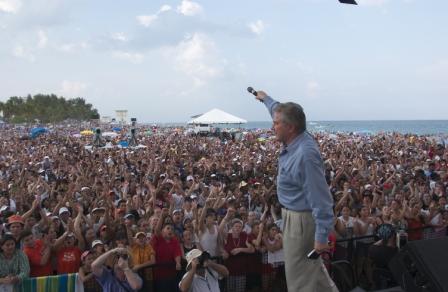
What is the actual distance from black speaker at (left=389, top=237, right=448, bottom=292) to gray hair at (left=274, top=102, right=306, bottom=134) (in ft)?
4.89

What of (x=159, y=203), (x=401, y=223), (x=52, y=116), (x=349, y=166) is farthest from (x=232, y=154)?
(x=52, y=116)

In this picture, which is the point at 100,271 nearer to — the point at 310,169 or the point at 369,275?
the point at 310,169

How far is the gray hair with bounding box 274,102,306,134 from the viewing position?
3.09m

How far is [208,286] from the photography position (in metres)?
5.05

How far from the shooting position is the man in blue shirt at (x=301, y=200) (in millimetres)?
2926

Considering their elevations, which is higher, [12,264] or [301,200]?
[301,200]

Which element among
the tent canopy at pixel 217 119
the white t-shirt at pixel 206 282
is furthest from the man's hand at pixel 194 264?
the tent canopy at pixel 217 119

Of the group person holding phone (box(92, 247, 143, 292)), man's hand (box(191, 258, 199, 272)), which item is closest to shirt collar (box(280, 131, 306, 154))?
man's hand (box(191, 258, 199, 272))

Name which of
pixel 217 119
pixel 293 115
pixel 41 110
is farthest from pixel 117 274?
pixel 41 110

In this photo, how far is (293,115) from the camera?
3096 mm

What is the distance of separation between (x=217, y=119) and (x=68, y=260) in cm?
2205

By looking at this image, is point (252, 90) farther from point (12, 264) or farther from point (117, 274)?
point (12, 264)

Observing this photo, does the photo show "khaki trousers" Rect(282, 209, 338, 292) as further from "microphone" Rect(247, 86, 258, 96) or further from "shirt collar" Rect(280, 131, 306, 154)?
"microphone" Rect(247, 86, 258, 96)

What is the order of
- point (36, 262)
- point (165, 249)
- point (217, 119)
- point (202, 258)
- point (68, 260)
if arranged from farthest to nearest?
point (217, 119) → point (165, 249) → point (68, 260) → point (36, 262) → point (202, 258)
